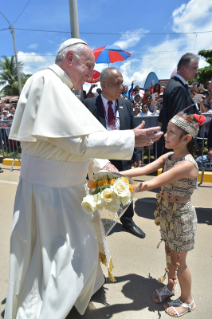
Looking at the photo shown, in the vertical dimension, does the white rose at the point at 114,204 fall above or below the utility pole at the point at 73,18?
below

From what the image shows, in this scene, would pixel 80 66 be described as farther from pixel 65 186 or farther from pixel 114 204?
pixel 114 204

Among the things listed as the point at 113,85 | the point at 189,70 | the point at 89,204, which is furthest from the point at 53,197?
the point at 189,70

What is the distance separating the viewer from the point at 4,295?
2.37 m

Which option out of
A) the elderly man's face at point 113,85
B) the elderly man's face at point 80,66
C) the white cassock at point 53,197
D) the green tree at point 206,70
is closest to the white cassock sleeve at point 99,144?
the white cassock at point 53,197

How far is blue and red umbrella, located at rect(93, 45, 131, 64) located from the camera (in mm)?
8242

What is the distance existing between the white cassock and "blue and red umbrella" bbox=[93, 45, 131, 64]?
705cm

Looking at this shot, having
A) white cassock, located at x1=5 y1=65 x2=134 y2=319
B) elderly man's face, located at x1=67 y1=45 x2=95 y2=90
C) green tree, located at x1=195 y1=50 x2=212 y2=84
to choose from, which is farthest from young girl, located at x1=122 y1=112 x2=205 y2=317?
green tree, located at x1=195 y1=50 x2=212 y2=84

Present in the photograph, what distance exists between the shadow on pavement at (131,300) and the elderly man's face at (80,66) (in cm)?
197

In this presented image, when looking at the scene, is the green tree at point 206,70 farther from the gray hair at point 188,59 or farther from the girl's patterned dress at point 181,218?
the girl's patterned dress at point 181,218

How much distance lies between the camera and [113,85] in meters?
3.06

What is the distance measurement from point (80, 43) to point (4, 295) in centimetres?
240

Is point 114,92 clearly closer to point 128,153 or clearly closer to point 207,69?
point 128,153

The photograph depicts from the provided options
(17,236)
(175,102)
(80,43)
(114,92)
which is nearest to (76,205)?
(17,236)

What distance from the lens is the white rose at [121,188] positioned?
1.55 meters
